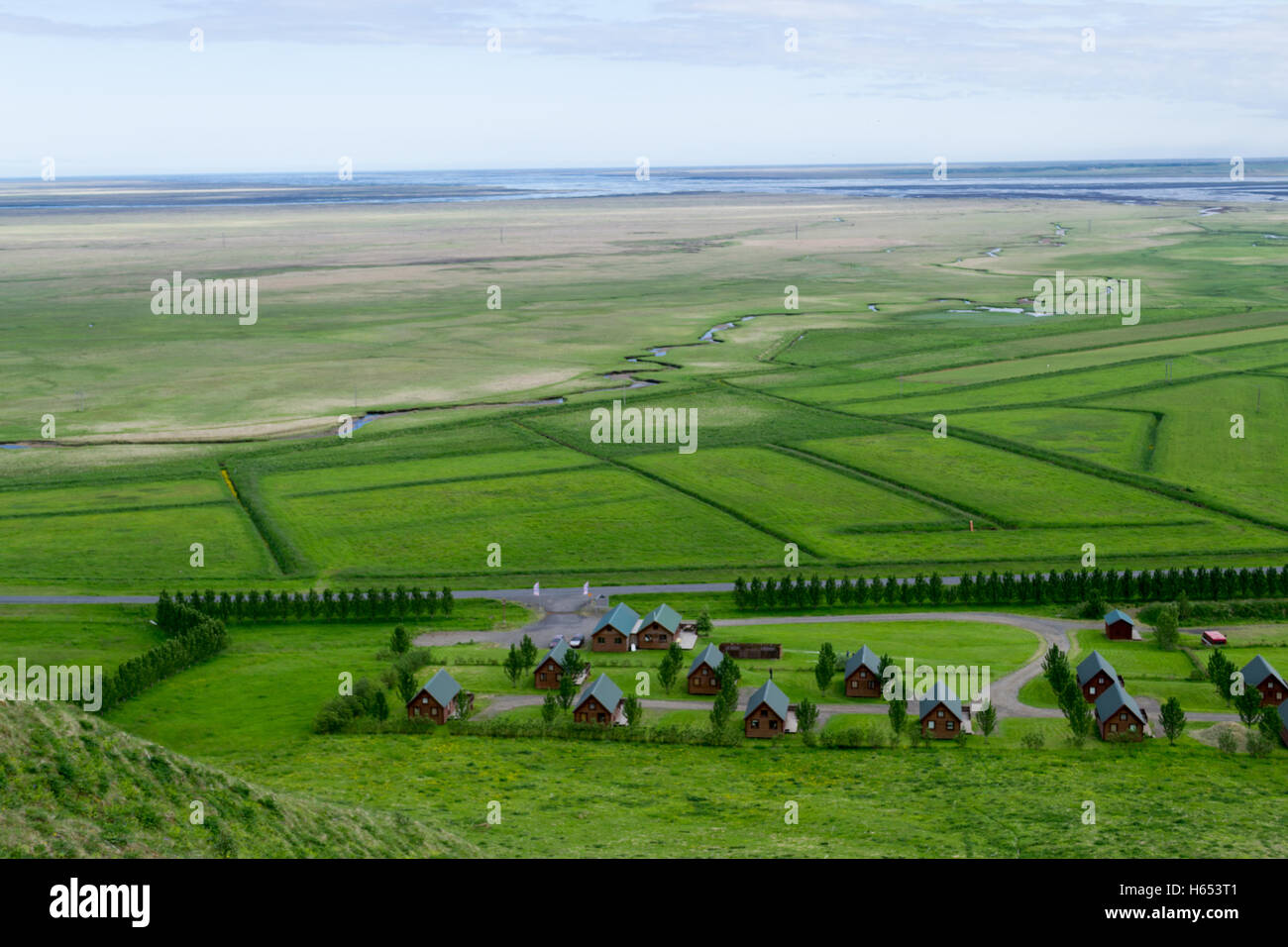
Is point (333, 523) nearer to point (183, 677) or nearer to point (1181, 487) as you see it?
point (183, 677)

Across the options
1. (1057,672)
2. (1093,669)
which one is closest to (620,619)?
(1057,672)

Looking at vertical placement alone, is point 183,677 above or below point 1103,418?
below

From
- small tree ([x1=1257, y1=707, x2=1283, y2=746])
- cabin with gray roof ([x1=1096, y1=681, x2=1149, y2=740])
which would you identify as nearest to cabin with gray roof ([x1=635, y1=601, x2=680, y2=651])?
cabin with gray roof ([x1=1096, y1=681, x2=1149, y2=740])

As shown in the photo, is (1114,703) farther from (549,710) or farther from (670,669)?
→ (549,710)

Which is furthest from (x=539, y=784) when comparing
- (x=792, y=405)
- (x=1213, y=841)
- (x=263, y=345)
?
(x=263, y=345)

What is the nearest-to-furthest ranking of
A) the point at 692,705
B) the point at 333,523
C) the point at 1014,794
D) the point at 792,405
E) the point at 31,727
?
the point at 31,727 < the point at 1014,794 < the point at 692,705 < the point at 333,523 < the point at 792,405

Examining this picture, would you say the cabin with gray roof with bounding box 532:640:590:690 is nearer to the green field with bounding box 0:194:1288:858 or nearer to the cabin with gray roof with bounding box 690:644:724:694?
the green field with bounding box 0:194:1288:858
